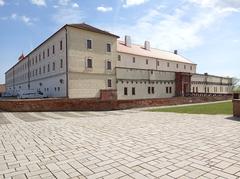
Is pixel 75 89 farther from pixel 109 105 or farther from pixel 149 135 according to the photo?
pixel 149 135

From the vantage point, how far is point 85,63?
102ft

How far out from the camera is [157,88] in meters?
39.9

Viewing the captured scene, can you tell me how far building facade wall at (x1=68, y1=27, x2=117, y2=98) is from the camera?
29.9m

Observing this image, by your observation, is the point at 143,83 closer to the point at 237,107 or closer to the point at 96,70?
the point at 96,70

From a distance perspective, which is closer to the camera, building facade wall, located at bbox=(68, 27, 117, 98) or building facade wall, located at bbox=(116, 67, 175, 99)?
building facade wall, located at bbox=(68, 27, 117, 98)

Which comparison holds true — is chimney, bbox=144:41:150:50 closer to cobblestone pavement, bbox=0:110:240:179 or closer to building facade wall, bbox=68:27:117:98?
building facade wall, bbox=68:27:117:98

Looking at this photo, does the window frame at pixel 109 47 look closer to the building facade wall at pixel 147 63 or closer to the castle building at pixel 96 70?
the castle building at pixel 96 70

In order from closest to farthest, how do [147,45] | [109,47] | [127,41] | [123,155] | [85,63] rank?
[123,155] → [85,63] → [109,47] → [127,41] → [147,45]

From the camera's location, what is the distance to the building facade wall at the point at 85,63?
29.9 metres

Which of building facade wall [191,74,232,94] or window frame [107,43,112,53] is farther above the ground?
window frame [107,43,112,53]

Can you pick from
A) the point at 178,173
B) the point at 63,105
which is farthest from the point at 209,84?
the point at 178,173

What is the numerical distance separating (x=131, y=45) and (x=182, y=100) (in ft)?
68.3

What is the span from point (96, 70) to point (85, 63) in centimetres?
208

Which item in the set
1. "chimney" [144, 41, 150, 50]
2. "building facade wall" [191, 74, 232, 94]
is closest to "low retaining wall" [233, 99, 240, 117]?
"building facade wall" [191, 74, 232, 94]
